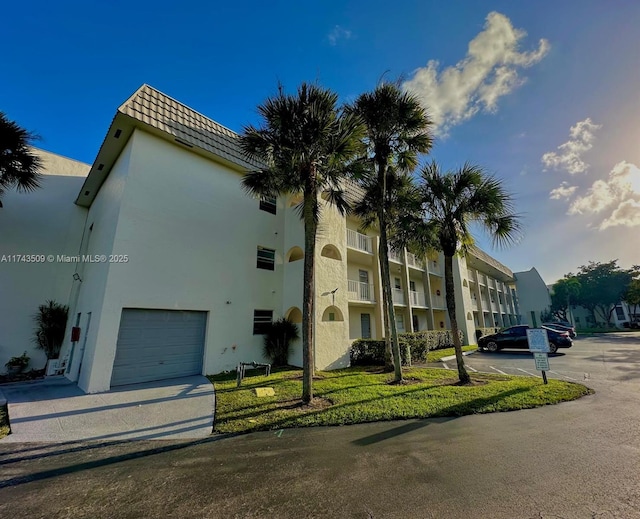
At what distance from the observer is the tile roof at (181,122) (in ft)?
35.2

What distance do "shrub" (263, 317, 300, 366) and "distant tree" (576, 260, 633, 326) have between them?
5166 centimetres

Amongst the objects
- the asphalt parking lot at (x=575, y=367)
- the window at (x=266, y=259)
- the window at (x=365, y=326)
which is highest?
the window at (x=266, y=259)

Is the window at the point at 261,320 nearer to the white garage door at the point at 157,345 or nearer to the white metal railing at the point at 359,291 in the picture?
the white garage door at the point at 157,345

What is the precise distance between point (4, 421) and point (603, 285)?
2452 inches

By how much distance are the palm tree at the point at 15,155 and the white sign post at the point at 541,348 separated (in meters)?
20.9

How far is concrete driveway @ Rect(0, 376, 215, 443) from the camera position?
5438 millimetres

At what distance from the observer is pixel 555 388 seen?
8.15m

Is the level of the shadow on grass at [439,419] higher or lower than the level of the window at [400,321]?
lower

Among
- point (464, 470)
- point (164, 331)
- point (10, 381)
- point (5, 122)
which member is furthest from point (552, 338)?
point (5, 122)

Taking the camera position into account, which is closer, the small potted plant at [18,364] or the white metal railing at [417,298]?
the small potted plant at [18,364]

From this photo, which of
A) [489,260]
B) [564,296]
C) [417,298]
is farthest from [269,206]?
[564,296]

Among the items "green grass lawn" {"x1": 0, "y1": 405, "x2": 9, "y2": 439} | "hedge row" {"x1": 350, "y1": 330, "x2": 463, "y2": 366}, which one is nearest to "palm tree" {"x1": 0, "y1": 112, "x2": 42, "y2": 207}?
"green grass lawn" {"x1": 0, "y1": 405, "x2": 9, "y2": 439}

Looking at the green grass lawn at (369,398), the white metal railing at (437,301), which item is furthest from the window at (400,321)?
the green grass lawn at (369,398)

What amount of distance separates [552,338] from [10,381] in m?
27.4
